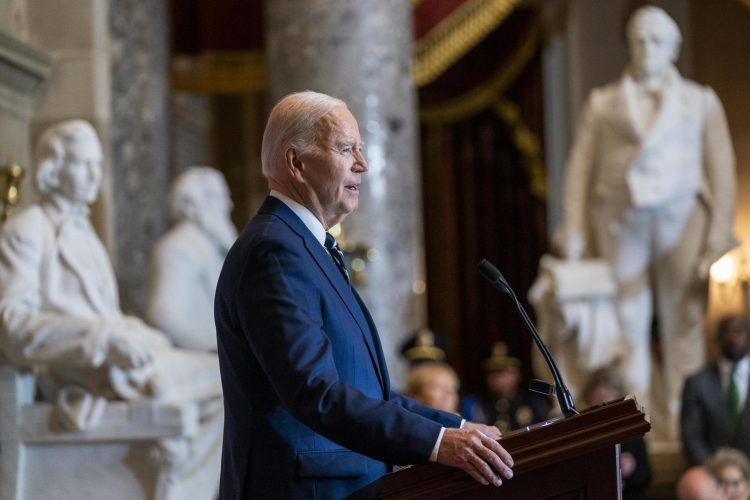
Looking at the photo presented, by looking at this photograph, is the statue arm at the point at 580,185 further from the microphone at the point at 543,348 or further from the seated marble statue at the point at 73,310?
the microphone at the point at 543,348

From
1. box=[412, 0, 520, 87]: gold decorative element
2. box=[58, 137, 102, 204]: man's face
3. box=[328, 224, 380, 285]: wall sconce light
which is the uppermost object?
box=[412, 0, 520, 87]: gold decorative element

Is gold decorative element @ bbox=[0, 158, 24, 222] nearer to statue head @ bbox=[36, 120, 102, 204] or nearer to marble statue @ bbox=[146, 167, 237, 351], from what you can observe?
statue head @ bbox=[36, 120, 102, 204]

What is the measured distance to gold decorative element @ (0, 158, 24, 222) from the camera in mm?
6434

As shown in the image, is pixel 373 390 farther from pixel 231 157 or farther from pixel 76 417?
pixel 231 157

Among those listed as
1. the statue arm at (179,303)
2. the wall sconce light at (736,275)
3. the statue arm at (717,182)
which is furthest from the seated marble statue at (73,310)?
the wall sconce light at (736,275)

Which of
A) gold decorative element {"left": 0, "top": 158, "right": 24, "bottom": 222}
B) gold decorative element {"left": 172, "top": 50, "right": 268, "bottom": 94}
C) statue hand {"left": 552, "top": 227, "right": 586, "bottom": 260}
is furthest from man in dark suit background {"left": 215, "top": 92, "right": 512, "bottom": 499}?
gold decorative element {"left": 172, "top": 50, "right": 268, "bottom": 94}

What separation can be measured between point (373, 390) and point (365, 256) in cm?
582

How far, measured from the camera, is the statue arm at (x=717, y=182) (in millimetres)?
8367

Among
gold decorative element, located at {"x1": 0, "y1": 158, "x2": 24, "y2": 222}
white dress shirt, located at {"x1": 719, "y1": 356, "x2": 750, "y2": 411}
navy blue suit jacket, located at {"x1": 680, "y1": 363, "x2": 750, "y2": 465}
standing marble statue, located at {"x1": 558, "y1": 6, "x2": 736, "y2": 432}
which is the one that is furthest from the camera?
standing marble statue, located at {"x1": 558, "y1": 6, "x2": 736, "y2": 432}

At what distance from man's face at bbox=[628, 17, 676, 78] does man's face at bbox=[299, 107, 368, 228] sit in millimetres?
5528

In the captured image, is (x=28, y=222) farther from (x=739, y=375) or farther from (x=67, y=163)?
(x=739, y=375)

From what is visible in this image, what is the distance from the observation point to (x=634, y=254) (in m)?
8.61

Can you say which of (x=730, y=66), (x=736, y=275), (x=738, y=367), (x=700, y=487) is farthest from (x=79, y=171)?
(x=730, y=66)

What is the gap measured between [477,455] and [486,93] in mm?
11007
